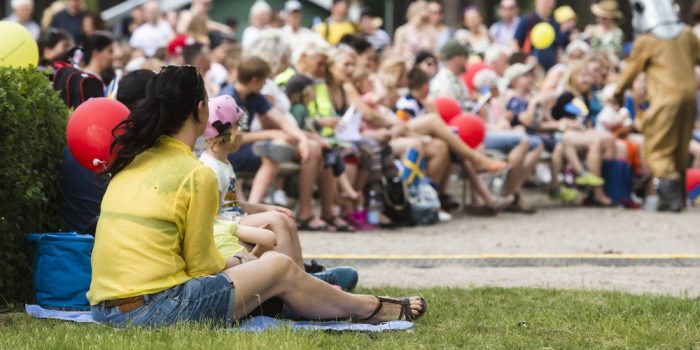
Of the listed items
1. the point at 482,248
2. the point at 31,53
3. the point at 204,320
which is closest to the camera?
the point at 204,320

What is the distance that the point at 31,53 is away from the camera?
7.84 m

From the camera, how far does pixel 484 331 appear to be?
20.3ft

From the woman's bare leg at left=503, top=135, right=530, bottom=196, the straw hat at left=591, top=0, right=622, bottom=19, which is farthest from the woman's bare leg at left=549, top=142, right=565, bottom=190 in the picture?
the straw hat at left=591, top=0, right=622, bottom=19

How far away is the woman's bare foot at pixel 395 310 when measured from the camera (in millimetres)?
6371

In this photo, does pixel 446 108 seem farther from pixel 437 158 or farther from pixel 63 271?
pixel 63 271

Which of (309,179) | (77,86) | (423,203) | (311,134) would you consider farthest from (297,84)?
(77,86)

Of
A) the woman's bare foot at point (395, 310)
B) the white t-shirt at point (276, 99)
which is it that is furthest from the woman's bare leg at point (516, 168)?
the woman's bare foot at point (395, 310)

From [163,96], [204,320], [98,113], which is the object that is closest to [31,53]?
[98,113]

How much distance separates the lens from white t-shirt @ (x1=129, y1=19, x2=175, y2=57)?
16.9 metres

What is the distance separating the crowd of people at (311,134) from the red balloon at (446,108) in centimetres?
27

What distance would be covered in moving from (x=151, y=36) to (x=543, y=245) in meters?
8.16

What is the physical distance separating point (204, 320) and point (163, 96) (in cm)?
110

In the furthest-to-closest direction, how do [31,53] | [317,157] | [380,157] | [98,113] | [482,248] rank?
[380,157] → [317,157] → [482,248] → [31,53] → [98,113]

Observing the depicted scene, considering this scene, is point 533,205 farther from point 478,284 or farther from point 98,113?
point 98,113
